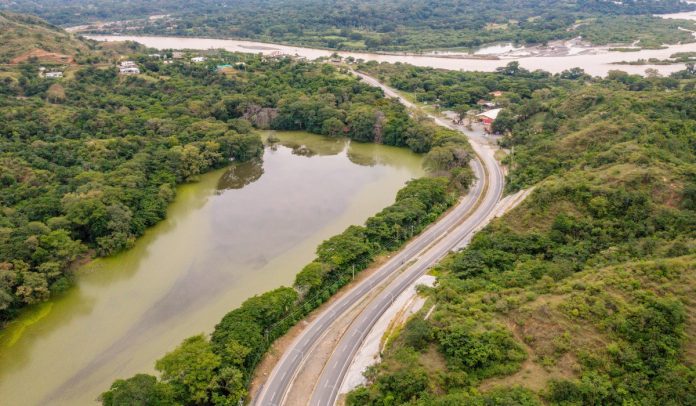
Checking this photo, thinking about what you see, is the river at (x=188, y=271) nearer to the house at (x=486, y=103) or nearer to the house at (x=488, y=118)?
the house at (x=488, y=118)

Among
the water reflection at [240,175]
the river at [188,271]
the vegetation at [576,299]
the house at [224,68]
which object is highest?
the house at [224,68]

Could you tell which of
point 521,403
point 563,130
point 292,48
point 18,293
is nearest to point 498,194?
point 563,130

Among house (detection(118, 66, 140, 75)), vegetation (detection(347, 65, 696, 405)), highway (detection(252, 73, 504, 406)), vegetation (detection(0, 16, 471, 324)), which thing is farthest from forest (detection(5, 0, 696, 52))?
vegetation (detection(347, 65, 696, 405))

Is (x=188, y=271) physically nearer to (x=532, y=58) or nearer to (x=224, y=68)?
(x=224, y=68)

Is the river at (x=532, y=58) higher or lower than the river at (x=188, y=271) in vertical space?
higher

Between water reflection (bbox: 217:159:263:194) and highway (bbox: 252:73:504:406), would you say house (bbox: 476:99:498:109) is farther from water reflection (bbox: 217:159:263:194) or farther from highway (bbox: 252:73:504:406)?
water reflection (bbox: 217:159:263:194)

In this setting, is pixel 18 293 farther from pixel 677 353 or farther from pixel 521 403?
pixel 677 353

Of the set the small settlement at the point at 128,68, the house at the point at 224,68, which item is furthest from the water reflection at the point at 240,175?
the small settlement at the point at 128,68
